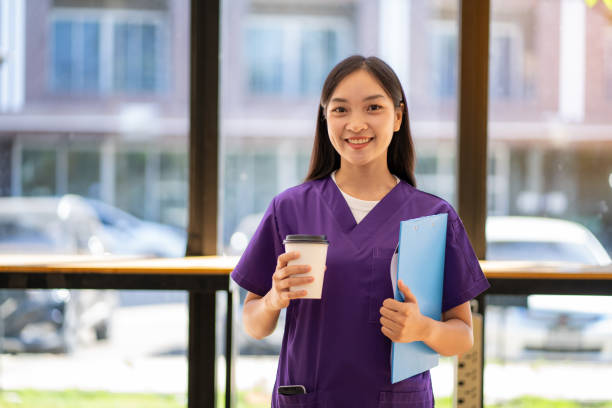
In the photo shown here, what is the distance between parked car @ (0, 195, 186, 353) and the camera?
7.50 feet

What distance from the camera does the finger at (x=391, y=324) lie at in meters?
1.02

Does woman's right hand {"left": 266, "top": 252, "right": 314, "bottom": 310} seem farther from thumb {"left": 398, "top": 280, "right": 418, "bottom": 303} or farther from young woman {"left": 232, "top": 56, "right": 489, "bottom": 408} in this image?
thumb {"left": 398, "top": 280, "right": 418, "bottom": 303}

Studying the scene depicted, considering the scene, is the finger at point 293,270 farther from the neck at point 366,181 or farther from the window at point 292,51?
the window at point 292,51

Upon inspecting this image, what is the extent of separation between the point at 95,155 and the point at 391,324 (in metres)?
1.71

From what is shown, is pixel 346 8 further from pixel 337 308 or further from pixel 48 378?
pixel 48 378

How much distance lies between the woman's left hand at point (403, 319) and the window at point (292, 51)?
4.64ft

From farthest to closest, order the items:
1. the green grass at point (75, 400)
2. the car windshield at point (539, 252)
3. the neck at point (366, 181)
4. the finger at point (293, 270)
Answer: the green grass at point (75, 400) < the car windshield at point (539, 252) < the neck at point (366, 181) < the finger at point (293, 270)

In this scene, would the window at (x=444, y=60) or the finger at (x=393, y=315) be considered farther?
the window at (x=444, y=60)

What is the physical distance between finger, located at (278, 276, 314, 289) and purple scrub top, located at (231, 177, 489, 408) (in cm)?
13

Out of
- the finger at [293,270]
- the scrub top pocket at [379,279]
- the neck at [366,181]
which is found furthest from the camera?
the neck at [366,181]

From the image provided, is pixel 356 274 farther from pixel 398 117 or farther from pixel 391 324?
pixel 398 117

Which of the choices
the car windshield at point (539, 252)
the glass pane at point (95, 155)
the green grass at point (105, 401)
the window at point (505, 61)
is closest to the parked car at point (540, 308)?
the car windshield at point (539, 252)

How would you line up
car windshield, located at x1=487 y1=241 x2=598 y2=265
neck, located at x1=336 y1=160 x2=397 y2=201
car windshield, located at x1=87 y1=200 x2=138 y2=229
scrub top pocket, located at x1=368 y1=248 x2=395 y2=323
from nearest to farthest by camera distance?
scrub top pocket, located at x1=368 y1=248 x2=395 y2=323 < neck, located at x1=336 y1=160 x2=397 y2=201 < car windshield, located at x1=487 y1=241 x2=598 y2=265 < car windshield, located at x1=87 y1=200 x2=138 y2=229

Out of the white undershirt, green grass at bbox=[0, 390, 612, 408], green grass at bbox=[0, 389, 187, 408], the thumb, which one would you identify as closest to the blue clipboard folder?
the thumb
